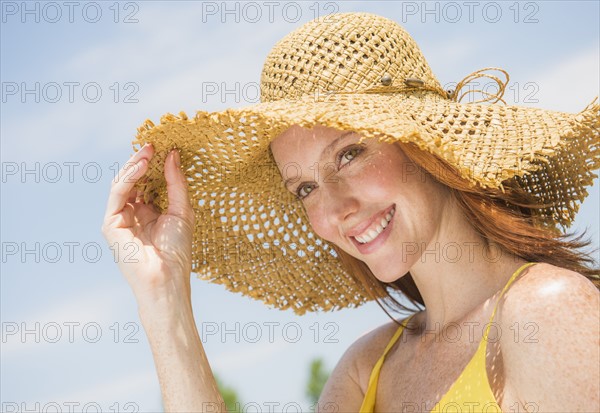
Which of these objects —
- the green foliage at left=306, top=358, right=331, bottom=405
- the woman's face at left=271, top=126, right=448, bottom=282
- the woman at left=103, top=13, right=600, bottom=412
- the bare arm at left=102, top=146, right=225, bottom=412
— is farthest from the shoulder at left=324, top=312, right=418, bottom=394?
the green foliage at left=306, top=358, right=331, bottom=405

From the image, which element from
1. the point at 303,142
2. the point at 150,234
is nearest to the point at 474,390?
the point at 303,142

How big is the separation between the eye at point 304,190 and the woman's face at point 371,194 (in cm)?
4

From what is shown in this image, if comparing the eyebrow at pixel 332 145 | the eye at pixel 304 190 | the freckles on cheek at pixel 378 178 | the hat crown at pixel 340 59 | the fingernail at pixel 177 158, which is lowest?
the eye at pixel 304 190

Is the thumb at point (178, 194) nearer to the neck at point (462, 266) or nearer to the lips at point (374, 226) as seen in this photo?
the lips at point (374, 226)

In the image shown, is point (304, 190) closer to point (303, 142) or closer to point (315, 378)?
point (303, 142)

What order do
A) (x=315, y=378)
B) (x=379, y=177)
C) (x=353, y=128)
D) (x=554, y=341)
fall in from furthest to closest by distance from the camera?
(x=315, y=378), (x=379, y=177), (x=353, y=128), (x=554, y=341)

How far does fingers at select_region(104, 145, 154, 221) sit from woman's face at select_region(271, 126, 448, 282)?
0.48 meters

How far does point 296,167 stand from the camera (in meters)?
2.82

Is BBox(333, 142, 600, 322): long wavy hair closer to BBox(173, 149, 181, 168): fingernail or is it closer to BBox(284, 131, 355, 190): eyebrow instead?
BBox(284, 131, 355, 190): eyebrow

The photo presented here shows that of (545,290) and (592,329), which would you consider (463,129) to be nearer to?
(545,290)

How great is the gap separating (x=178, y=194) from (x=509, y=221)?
1.17m

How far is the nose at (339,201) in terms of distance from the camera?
2717 millimetres

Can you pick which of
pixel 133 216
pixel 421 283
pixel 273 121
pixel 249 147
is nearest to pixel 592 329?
pixel 421 283

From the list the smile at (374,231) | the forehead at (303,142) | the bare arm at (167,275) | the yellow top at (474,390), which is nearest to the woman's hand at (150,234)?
the bare arm at (167,275)
